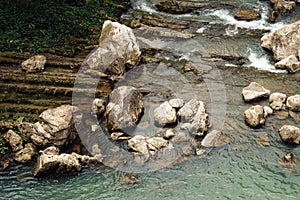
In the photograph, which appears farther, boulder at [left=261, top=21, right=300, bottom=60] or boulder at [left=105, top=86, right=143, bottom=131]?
boulder at [left=261, top=21, right=300, bottom=60]

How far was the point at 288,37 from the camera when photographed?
23.6 metres

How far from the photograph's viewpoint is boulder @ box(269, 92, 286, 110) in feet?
64.5

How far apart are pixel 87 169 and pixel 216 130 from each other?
262 inches

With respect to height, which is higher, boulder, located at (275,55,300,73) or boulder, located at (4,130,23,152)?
boulder, located at (275,55,300,73)

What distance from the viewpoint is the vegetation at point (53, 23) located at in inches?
942

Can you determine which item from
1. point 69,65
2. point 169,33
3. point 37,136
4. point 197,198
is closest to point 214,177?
point 197,198

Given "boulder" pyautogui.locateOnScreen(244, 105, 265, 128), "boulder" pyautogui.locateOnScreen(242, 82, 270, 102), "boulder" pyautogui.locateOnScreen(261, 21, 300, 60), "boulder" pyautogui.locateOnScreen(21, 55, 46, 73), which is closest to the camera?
"boulder" pyautogui.locateOnScreen(244, 105, 265, 128)

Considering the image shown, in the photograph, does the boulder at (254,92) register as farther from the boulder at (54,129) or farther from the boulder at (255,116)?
the boulder at (54,129)

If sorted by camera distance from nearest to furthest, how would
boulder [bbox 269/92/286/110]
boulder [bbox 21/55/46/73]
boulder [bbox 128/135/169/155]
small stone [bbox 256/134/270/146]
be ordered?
boulder [bbox 128/135/169/155]
small stone [bbox 256/134/270/146]
boulder [bbox 269/92/286/110]
boulder [bbox 21/55/46/73]

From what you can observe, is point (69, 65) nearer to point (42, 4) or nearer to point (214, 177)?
point (42, 4)

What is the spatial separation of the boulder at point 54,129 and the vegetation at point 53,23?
21.2 feet

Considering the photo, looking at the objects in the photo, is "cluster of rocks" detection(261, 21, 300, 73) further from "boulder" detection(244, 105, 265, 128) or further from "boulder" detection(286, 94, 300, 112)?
"boulder" detection(244, 105, 265, 128)

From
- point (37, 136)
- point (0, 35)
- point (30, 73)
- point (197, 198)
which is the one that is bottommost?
point (197, 198)

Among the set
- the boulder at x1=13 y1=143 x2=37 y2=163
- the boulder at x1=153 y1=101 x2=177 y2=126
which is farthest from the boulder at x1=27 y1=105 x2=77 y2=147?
the boulder at x1=153 y1=101 x2=177 y2=126
